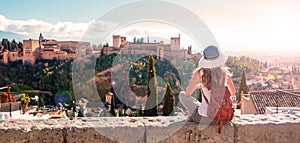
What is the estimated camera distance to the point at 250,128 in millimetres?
2156

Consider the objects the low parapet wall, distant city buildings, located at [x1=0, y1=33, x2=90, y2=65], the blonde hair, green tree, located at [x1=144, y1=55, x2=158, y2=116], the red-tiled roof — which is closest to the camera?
the low parapet wall

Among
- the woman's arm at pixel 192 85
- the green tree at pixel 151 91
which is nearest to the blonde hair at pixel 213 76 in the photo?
the woman's arm at pixel 192 85

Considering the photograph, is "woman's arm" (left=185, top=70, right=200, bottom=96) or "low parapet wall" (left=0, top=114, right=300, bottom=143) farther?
"woman's arm" (left=185, top=70, right=200, bottom=96)

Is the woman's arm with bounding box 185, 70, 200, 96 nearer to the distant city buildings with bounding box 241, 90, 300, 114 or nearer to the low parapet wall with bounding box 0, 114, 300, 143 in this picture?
the low parapet wall with bounding box 0, 114, 300, 143

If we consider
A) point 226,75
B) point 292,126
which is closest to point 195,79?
point 226,75

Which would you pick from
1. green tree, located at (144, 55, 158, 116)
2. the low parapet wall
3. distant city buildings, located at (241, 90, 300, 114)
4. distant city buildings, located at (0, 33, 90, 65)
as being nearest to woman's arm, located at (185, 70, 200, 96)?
the low parapet wall

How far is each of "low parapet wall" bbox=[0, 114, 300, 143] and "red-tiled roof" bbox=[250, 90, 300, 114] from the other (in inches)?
344

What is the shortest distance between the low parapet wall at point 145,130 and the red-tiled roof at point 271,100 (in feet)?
28.7

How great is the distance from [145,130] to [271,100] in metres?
11.0

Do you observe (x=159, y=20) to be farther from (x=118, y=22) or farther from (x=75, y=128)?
(x=75, y=128)

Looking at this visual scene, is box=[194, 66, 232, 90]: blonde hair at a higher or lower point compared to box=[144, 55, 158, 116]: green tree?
higher

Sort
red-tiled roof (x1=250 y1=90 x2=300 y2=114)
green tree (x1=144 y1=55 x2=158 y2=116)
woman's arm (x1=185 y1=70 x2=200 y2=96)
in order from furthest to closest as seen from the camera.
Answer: green tree (x1=144 y1=55 x2=158 y2=116)
red-tiled roof (x1=250 y1=90 x2=300 y2=114)
woman's arm (x1=185 y1=70 x2=200 y2=96)

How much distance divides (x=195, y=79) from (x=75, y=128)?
1.01 m

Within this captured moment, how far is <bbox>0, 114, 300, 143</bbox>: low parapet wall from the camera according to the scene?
1.97 meters
